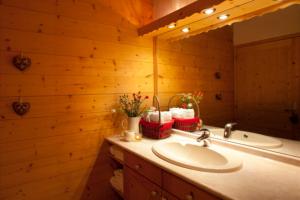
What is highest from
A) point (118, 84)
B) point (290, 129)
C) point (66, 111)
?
point (118, 84)

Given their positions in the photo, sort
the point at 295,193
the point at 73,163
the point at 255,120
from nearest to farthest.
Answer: the point at 295,193
the point at 255,120
the point at 73,163

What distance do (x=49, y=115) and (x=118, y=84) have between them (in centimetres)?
61

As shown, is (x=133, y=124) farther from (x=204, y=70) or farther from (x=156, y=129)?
(x=204, y=70)

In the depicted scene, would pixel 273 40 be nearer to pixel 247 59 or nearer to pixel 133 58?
pixel 247 59

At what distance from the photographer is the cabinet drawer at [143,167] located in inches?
48.2

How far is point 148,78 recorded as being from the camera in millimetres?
2023

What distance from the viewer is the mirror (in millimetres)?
1209

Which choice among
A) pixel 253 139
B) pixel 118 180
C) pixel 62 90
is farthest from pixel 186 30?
pixel 118 180

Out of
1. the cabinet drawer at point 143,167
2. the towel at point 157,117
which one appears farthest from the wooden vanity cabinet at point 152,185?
the towel at point 157,117

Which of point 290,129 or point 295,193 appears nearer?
point 295,193

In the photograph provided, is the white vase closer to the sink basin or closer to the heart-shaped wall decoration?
the sink basin

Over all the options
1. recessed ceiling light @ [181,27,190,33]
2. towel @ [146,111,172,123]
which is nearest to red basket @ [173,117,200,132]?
towel @ [146,111,172,123]

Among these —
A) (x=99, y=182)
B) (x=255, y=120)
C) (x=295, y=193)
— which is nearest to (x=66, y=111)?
(x=99, y=182)

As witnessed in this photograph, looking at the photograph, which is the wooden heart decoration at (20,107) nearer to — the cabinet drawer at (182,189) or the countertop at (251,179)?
the countertop at (251,179)
